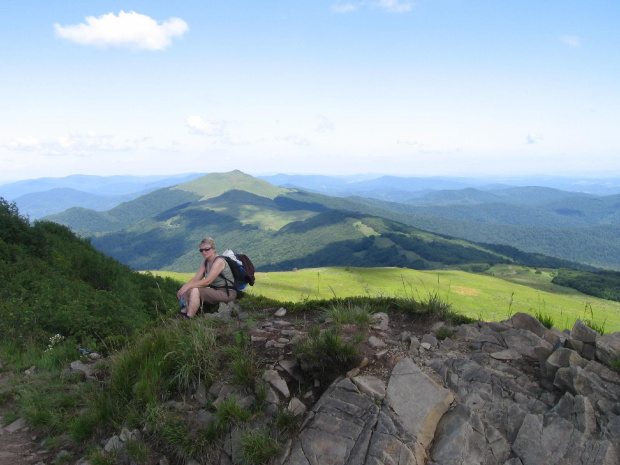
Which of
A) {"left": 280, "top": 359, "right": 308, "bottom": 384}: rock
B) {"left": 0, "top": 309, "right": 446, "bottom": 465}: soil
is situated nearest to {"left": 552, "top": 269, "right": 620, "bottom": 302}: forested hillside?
{"left": 0, "top": 309, "right": 446, "bottom": 465}: soil

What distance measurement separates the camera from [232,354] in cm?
560

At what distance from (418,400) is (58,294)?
12.5 m

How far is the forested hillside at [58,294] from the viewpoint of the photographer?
9414 millimetres

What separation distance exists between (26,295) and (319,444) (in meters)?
11.9

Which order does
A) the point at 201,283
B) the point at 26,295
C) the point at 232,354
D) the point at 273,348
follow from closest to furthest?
the point at 232,354
the point at 273,348
the point at 201,283
the point at 26,295

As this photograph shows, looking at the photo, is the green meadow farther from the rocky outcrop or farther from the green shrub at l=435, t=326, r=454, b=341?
the rocky outcrop

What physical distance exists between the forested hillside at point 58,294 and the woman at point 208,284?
104 centimetres

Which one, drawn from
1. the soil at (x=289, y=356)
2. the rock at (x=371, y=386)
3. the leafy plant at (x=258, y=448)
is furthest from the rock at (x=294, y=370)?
the leafy plant at (x=258, y=448)

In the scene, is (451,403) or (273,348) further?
(273,348)

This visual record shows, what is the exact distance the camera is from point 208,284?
8992 millimetres

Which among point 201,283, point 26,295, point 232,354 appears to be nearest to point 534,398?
point 232,354

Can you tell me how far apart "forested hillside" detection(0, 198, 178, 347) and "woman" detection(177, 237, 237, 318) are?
1.04 m

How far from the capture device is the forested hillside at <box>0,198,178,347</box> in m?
9.41

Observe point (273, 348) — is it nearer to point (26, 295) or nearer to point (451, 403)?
point (451, 403)
